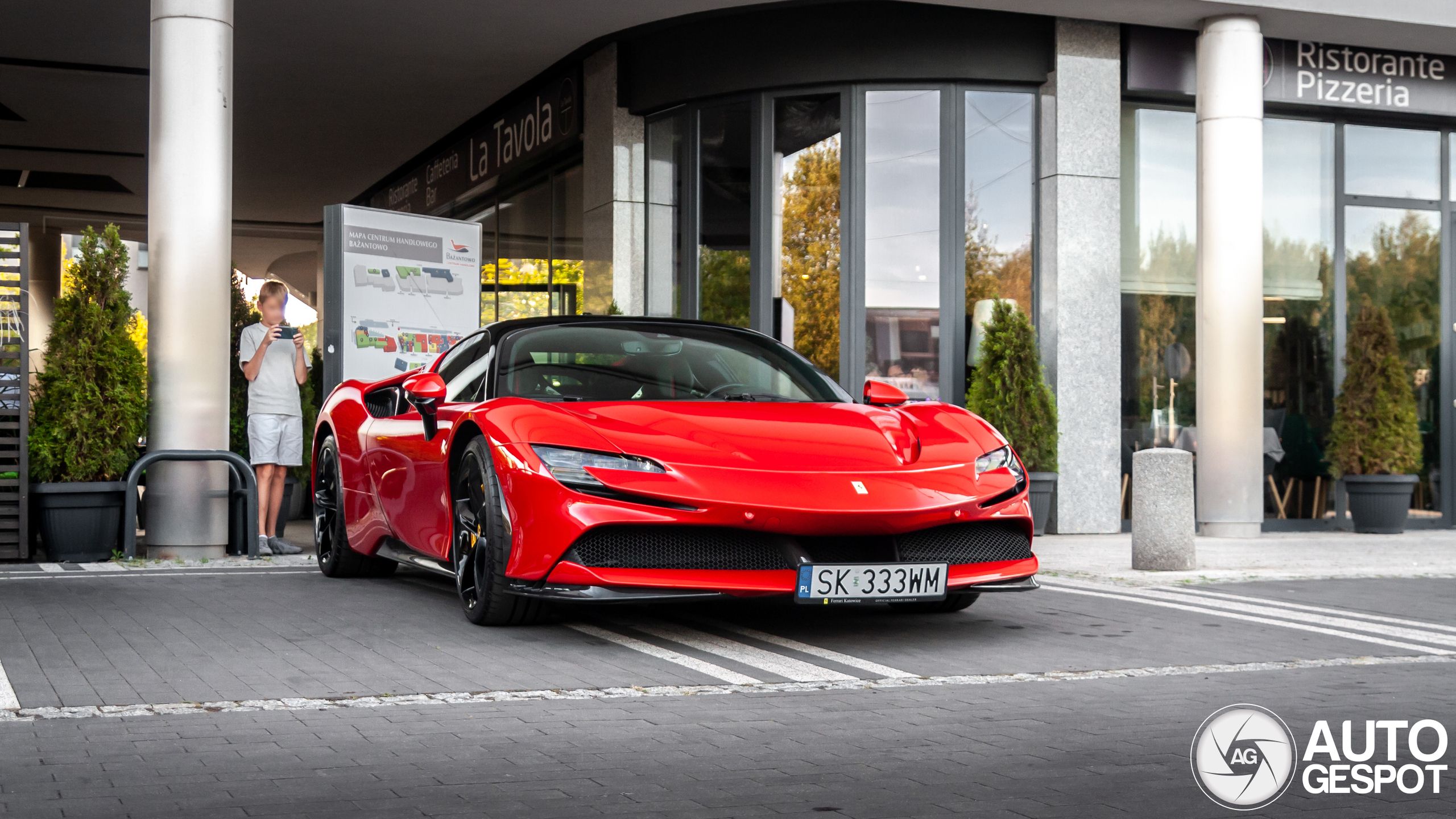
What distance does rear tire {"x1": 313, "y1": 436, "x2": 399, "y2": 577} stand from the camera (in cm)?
823

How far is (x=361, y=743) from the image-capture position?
→ 157 inches

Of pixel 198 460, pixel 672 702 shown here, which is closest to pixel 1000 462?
pixel 672 702

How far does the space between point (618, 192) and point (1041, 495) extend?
5.51m

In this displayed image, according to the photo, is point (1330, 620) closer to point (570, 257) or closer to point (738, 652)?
point (738, 652)

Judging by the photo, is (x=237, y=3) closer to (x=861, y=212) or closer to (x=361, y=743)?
(x=861, y=212)

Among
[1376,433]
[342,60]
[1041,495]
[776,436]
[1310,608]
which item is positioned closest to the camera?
[776,436]

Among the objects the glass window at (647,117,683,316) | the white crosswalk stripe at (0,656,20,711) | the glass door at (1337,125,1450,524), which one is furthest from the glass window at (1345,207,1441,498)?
the white crosswalk stripe at (0,656,20,711)

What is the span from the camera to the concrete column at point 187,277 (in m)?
9.58

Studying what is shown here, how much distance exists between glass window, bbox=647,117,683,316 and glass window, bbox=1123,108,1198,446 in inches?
175

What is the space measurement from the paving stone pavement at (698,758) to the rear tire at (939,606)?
1631mm

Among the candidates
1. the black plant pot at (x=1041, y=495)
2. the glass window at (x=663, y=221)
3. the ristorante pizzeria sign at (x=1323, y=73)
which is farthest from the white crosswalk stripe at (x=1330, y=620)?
the glass window at (x=663, y=221)

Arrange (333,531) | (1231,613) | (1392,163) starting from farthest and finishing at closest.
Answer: (1392,163) < (333,531) < (1231,613)

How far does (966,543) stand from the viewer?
18.8 feet

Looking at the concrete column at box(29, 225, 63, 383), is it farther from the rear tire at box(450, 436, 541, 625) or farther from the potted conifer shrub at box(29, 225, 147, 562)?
the rear tire at box(450, 436, 541, 625)
